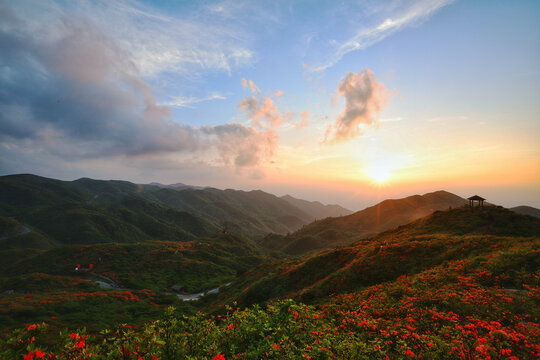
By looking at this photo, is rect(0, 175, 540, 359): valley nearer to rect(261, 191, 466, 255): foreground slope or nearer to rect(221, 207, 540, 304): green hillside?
rect(221, 207, 540, 304): green hillside

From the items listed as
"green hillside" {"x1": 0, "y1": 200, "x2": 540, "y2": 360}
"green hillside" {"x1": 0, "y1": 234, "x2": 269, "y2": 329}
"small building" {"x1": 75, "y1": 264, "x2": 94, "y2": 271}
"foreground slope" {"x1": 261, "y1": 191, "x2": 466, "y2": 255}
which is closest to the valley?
"green hillside" {"x1": 0, "y1": 200, "x2": 540, "y2": 360}

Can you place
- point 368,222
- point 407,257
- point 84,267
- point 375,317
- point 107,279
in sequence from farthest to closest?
point 368,222, point 84,267, point 107,279, point 407,257, point 375,317

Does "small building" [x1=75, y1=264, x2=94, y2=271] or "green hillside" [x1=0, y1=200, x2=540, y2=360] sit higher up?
"green hillside" [x1=0, y1=200, x2=540, y2=360]

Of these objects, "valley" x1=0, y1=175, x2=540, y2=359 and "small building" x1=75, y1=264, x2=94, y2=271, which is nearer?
"valley" x1=0, y1=175, x2=540, y2=359

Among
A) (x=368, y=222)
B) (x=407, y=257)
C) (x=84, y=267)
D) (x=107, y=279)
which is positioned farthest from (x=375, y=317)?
(x=368, y=222)

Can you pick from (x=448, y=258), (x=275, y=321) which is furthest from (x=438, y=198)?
(x=275, y=321)

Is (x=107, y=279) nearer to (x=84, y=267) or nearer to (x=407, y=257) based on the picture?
(x=84, y=267)

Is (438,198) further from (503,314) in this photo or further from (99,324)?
(99,324)

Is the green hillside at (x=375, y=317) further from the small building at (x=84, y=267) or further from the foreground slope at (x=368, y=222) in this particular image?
the foreground slope at (x=368, y=222)

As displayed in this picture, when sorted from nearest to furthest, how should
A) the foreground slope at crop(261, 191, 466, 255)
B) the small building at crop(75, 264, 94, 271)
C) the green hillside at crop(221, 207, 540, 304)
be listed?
the green hillside at crop(221, 207, 540, 304)
the small building at crop(75, 264, 94, 271)
the foreground slope at crop(261, 191, 466, 255)

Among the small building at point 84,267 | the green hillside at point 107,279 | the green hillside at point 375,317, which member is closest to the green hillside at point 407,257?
the green hillside at point 375,317
